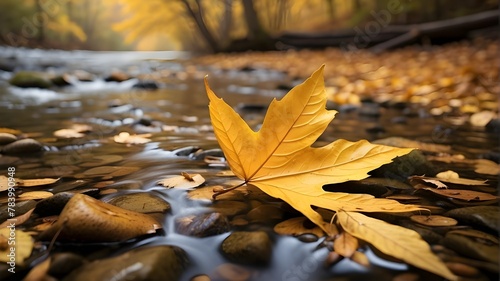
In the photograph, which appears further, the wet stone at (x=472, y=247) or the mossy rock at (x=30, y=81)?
the mossy rock at (x=30, y=81)

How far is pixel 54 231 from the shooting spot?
2.50ft

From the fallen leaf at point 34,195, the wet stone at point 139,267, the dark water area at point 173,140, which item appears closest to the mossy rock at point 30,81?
the dark water area at point 173,140

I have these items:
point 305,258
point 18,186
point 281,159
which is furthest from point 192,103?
point 305,258

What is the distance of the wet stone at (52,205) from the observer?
0.91 meters

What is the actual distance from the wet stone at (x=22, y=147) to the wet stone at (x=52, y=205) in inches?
30.8

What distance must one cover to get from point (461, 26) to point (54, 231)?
9945 millimetres

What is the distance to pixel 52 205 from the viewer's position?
35.9 inches

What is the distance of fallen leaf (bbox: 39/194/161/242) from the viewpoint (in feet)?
2.45

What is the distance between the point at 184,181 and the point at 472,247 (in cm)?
80

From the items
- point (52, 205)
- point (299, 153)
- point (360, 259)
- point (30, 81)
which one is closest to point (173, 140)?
point (52, 205)

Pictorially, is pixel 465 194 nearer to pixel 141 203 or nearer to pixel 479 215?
pixel 479 215

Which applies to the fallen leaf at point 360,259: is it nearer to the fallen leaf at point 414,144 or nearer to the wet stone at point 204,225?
the wet stone at point 204,225

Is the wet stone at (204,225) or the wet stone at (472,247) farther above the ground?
the wet stone at (204,225)

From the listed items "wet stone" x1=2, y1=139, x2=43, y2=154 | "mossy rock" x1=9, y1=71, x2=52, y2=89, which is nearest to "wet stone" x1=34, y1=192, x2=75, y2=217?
"wet stone" x1=2, y1=139, x2=43, y2=154
